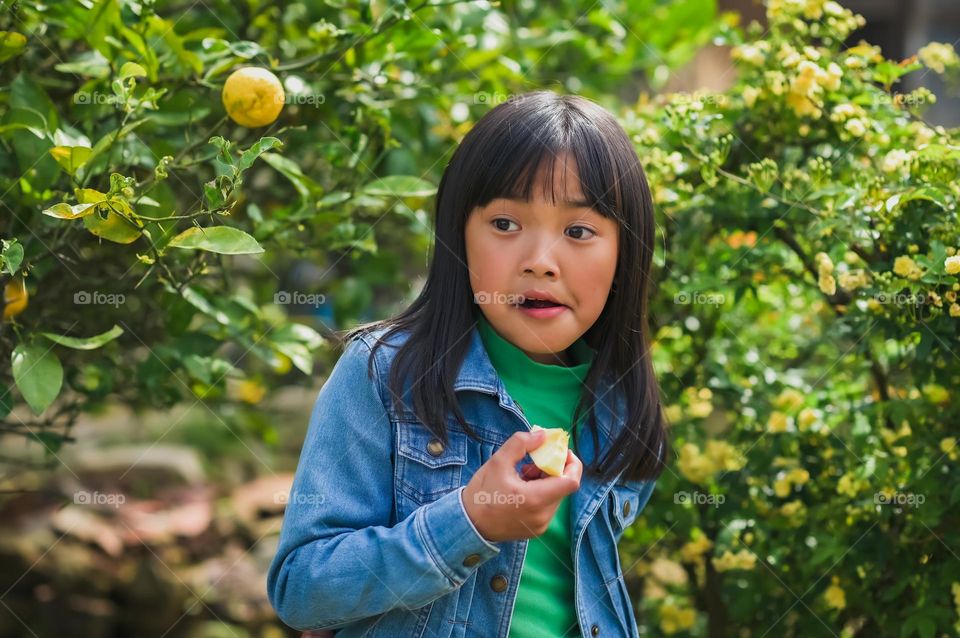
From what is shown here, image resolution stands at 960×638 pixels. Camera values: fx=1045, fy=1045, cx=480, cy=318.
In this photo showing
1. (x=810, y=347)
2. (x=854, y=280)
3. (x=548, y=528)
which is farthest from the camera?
(x=810, y=347)

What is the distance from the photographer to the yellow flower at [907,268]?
1547 millimetres

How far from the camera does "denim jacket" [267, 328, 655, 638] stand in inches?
45.6

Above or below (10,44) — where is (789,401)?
below

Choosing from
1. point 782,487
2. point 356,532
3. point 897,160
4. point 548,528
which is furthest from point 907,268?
point 356,532

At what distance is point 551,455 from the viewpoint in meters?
1.11

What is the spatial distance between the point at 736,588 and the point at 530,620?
0.72 meters

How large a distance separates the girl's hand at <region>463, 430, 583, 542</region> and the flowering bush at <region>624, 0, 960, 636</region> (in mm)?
731

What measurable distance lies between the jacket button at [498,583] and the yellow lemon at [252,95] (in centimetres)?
79

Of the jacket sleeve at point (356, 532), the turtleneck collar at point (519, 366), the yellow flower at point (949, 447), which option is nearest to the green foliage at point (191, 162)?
the jacket sleeve at point (356, 532)
